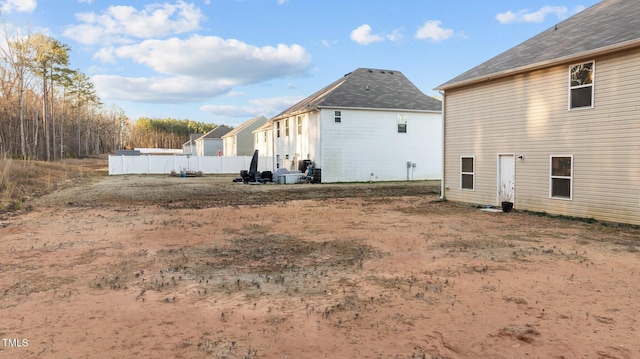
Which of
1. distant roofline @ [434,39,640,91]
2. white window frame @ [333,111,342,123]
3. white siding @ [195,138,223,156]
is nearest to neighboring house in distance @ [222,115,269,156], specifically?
white siding @ [195,138,223,156]

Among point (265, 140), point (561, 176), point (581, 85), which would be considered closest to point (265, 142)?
point (265, 140)

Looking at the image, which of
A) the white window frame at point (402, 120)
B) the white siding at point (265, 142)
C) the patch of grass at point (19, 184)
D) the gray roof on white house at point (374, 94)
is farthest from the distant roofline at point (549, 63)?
the white siding at point (265, 142)

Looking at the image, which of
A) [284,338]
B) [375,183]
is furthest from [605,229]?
[375,183]

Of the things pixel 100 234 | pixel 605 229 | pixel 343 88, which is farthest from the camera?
pixel 343 88

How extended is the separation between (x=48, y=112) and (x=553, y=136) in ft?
193

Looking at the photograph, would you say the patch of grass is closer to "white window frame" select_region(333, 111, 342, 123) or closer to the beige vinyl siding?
"white window frame" select_region(333, 111, 342, 123)

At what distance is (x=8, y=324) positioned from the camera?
13.1 feet

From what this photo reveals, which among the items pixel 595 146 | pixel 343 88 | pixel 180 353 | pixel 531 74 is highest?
pixel 343 88

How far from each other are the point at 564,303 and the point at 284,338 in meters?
3.33

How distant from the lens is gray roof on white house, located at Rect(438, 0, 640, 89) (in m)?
10.4

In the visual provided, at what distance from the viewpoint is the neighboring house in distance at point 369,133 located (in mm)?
24781

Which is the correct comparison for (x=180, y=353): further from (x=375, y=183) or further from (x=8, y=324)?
(x=375, y=183)

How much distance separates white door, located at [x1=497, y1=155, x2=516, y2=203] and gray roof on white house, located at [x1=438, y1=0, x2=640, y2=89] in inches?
113

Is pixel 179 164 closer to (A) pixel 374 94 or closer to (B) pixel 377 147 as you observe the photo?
(A) pixel 374 94
